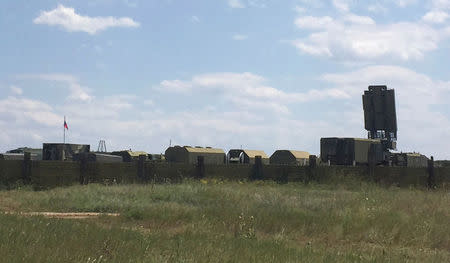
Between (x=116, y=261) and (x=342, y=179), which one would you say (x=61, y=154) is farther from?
(x=116, y=261)

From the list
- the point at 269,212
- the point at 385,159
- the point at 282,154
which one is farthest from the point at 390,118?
the point at 269,212

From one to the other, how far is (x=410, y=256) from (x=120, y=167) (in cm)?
1770

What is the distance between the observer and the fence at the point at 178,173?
77.2 feet

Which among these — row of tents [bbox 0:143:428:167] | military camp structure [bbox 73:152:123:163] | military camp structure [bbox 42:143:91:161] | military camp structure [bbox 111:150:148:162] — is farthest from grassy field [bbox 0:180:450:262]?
military camp structure [bbox 111:150:148:162]

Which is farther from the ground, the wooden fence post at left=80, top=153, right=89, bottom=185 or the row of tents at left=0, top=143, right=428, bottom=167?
the row of tents at left=0, top=143, right=428, bottom=167

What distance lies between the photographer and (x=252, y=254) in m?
6.76

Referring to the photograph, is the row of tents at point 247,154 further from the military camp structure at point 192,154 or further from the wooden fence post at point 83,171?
the wooden fence post at point 83,171

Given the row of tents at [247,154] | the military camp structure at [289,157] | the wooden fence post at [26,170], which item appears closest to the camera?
the wooden fence post at [26,170]

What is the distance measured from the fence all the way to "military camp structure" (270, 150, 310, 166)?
15884 millimetres

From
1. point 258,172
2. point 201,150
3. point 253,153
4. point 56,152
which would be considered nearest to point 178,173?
point 258,172

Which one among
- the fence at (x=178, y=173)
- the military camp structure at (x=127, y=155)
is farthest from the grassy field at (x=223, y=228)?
the military camp structure at (x=127, y=155)

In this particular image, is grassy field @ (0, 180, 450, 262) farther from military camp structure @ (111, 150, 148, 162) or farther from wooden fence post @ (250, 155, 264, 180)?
military camp structure @ (111, 150, 148, 162)

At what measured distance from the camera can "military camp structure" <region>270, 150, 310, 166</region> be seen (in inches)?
1702

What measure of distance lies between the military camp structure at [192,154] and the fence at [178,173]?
465 inches
